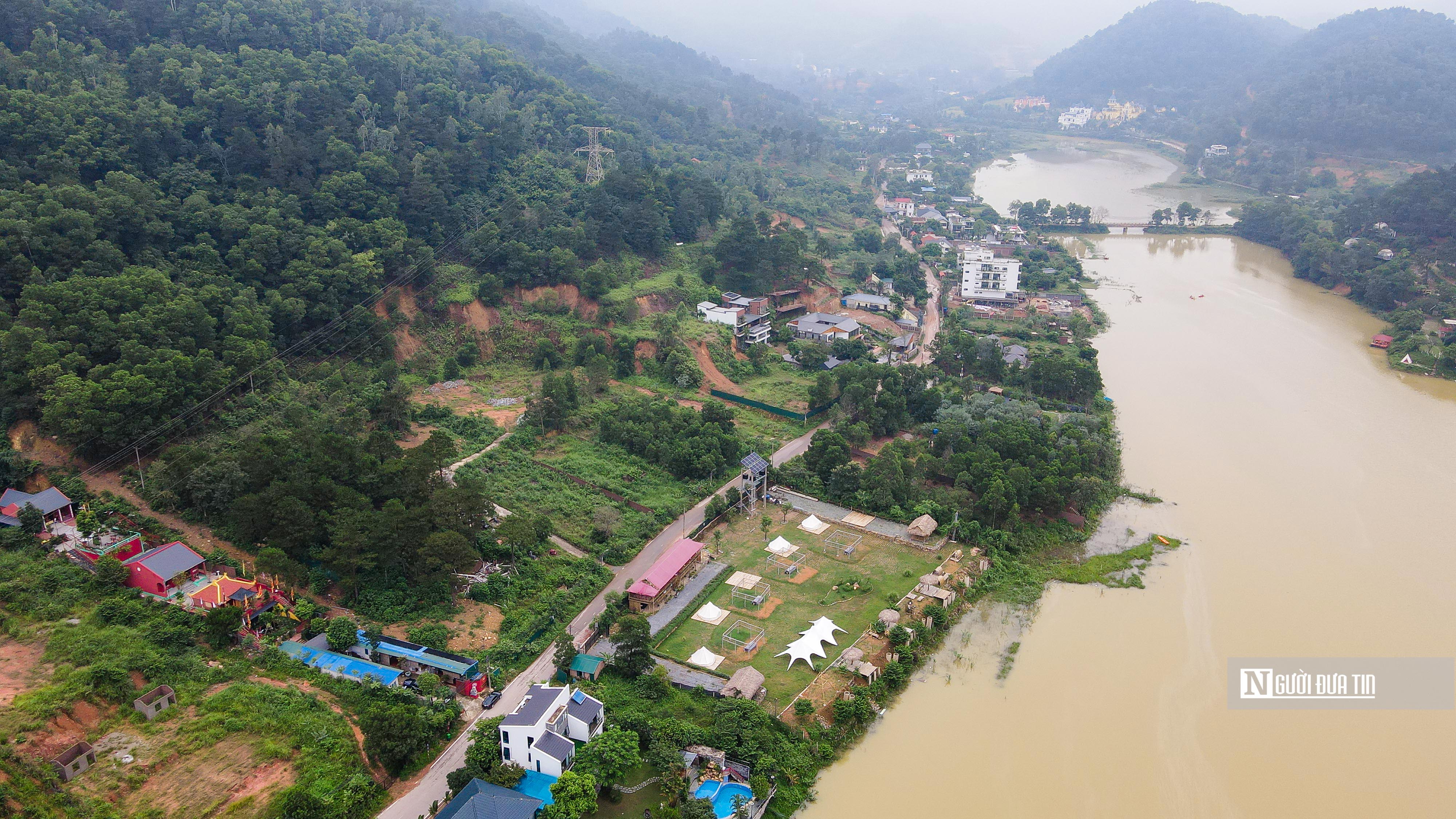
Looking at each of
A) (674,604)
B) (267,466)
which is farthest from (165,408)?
(674,604)

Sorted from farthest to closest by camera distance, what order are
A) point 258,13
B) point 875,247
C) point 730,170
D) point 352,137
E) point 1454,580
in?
point 730,170 → point 875,247 → point 258,13 → point 352,137 → point 1454,580

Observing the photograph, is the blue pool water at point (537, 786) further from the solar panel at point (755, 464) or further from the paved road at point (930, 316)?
the paved road at point (930, 316)

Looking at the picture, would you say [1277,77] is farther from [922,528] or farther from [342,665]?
[342,665]

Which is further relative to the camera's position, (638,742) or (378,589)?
(378,589)

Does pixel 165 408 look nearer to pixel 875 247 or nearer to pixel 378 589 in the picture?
pixel 378 589

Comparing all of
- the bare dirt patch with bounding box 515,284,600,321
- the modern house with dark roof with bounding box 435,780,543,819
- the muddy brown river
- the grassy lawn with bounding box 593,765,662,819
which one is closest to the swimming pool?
the grassy lawn with bounding box 593,765,662,819

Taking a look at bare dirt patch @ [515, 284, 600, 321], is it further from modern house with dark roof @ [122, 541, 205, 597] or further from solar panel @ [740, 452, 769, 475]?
modern house with dark roof @ [122, 541, 205, 597]
